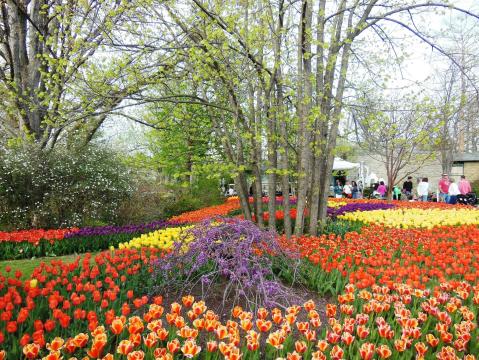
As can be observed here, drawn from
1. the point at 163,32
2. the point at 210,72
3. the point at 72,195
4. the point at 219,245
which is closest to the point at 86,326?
the point at 219,245

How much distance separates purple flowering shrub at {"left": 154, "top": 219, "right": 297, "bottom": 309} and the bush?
668cm

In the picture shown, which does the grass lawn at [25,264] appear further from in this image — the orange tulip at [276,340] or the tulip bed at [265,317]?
the orange tulip at [276,340]

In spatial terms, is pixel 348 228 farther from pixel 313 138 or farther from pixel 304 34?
pixel 304 34

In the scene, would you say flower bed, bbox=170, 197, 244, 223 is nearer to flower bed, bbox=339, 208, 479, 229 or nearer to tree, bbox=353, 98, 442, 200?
flower bed, bbox=339, 208, 479, 229

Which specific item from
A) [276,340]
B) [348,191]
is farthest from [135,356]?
[348,191]

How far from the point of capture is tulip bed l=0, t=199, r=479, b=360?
2.35 meters

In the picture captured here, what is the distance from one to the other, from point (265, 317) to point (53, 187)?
8.63 meters

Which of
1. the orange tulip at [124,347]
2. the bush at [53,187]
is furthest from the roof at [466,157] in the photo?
the orange tulip at [124,347]

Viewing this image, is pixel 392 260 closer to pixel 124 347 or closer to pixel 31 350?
pixel 124 347

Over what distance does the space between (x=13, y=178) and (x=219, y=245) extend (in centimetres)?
749

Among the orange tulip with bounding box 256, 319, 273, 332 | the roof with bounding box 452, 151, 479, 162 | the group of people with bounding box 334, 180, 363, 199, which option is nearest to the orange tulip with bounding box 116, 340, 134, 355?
the orange tulip with bounding box 256, 319, 273, 332

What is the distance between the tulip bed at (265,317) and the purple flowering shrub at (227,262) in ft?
0.30

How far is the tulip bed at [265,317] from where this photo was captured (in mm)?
2348

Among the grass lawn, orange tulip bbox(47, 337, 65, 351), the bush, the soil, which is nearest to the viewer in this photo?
orange tulip bbox(47, 337, 65, 351)
